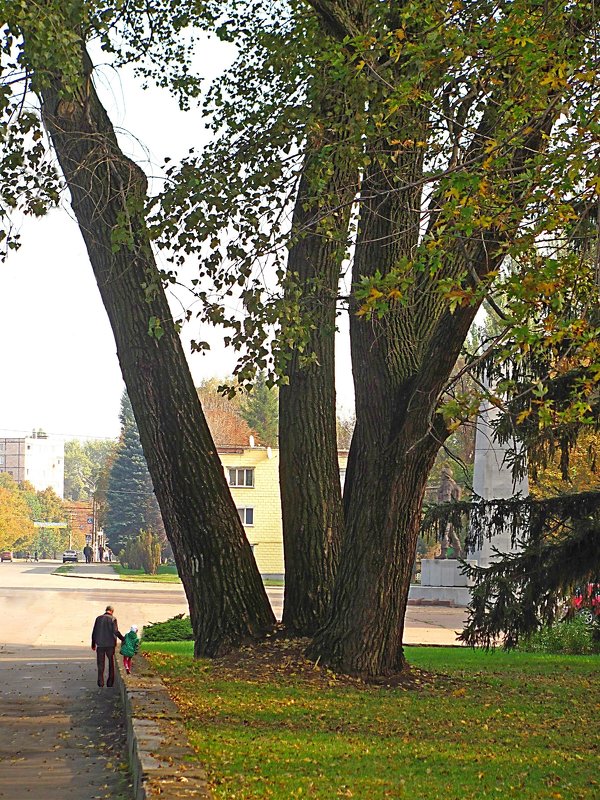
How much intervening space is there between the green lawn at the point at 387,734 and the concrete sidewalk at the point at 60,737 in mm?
738

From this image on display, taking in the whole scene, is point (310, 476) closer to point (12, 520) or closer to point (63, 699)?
point (63, 699)

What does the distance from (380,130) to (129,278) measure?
4174mm

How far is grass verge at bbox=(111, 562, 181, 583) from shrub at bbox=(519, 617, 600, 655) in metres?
41.8

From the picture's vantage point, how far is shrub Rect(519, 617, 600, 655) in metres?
20.7

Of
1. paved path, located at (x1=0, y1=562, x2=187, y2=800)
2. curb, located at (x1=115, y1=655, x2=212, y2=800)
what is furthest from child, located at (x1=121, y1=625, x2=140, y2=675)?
curb, located at (x1=115, y1=655, x2=212, y2=800)

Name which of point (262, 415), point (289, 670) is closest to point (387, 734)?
point (289, 670)

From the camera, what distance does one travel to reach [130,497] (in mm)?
88125

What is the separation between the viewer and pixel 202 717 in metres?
9.14

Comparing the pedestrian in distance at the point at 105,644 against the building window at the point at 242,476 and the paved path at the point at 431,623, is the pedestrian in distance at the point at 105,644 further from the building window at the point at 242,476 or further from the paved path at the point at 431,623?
the building window at the point at 242,476

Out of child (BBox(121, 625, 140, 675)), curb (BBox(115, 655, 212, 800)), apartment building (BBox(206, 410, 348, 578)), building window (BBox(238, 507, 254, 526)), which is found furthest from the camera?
building window (BBox(238, 507, 254, 526))

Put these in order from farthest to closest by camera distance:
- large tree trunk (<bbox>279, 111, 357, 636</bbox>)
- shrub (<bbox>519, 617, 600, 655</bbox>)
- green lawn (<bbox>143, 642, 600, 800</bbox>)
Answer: shrub (<bbox>519, 617, 600, 655</bbox>) → large tree trunk (<bbox>279, 111, 357, 636</bbox>) → green lawn (<bbox>143, 642, 600, 800</bbox>)

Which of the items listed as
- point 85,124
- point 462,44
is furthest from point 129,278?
point 462,44

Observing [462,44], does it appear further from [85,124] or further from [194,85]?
[194,85]

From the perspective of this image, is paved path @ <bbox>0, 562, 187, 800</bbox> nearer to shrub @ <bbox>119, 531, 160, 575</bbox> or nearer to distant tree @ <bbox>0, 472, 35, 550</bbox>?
shrub @ <bbox>119, 531, 160, 575</bbox>
